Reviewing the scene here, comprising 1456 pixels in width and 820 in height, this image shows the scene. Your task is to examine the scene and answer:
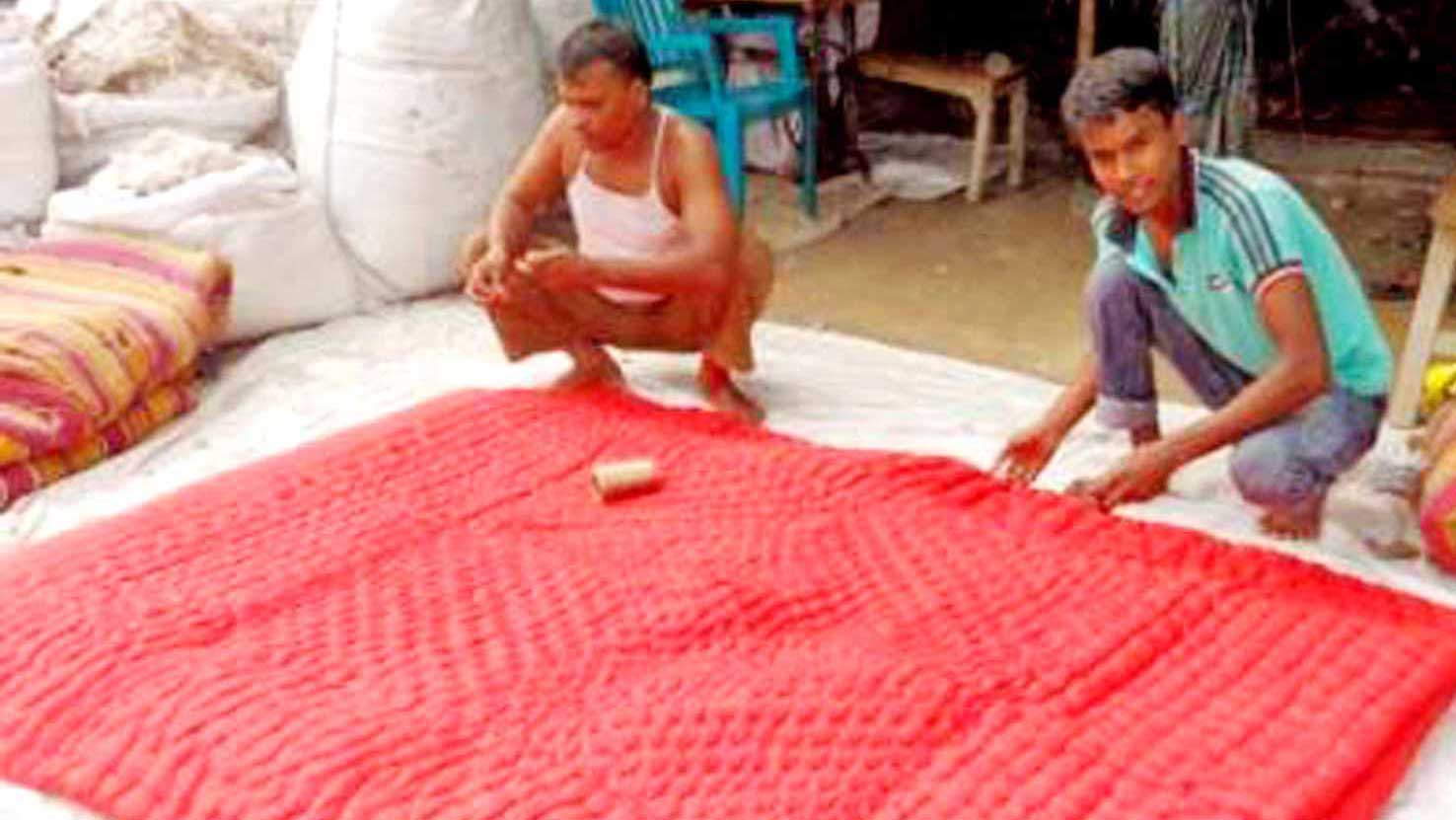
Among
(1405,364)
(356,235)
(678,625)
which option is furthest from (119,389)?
(1405,364)

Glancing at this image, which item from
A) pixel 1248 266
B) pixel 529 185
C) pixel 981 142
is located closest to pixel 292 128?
pixel 529 185

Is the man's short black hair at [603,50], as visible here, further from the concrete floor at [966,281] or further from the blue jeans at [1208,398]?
the concrete floor at [966,281]

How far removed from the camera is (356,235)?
12.1 feet

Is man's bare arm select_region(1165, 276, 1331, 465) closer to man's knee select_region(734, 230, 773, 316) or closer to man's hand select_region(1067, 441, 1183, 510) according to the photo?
man's hand select_region(1067, 441, 1183, 510)

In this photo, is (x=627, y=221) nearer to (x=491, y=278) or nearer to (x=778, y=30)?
(x=491, y=278)

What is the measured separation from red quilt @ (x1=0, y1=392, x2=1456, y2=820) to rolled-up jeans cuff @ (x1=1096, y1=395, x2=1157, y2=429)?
21 centimetres

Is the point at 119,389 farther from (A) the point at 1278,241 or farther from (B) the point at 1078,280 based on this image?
(B) the point at 1078,280

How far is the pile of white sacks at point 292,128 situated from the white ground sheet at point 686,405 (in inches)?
5.9

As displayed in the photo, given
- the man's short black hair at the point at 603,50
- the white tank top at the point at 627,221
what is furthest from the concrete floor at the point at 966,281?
the man's short black hair at the point at 603,50

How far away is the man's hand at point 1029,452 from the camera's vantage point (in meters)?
2.59

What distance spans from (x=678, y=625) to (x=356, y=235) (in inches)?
73.4

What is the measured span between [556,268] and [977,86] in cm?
226

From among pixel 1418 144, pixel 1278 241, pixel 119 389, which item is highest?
pixel 1278 241

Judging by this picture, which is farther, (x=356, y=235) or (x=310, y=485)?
(x=356, y=235)
